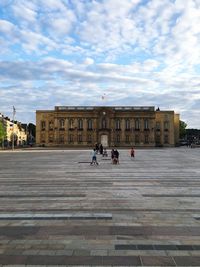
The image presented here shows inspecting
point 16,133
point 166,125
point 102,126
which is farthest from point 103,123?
point 16,133

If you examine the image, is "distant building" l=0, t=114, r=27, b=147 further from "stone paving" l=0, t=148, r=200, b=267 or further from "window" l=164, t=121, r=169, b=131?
"stone paving" l=0, t=148, r=200, b=267

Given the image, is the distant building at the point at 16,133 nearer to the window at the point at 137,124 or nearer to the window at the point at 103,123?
the window at the point at 103,123

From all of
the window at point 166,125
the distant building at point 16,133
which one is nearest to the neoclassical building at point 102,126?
the window at point 166,125

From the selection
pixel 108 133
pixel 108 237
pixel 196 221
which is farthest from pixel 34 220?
pixel 108 133

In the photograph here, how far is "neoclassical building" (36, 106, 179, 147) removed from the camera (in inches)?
4486

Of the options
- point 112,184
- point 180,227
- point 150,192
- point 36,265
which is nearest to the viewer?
point 36,265

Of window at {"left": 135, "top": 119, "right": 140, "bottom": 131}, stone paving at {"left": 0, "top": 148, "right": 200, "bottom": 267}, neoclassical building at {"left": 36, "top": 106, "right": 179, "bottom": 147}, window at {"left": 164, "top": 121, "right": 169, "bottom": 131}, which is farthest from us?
window at {"left": 164, "top": 121, "right": 169, "bottom": 131}

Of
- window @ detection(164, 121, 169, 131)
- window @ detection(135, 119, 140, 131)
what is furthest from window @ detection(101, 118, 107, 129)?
window @ detection(164, 121, 169, 131)

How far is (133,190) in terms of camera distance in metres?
14.1

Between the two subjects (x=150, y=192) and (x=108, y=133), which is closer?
(x=150, y=192)

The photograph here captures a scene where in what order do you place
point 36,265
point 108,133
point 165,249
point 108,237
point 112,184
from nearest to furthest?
point 36,265 → point 165,249 → point 108,237 → point 112,184 → point 108,133

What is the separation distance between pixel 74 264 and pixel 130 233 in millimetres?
2146

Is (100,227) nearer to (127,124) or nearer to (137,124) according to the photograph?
(127,124)

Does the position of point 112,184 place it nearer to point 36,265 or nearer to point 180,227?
point 180,227
